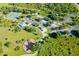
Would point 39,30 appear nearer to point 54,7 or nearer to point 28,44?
point 28,44

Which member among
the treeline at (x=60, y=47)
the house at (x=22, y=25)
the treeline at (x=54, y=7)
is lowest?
the treeline at (x=60, y=47)

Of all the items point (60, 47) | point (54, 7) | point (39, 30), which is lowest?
point (60, 47)

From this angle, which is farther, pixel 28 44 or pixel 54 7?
pixel 54 7

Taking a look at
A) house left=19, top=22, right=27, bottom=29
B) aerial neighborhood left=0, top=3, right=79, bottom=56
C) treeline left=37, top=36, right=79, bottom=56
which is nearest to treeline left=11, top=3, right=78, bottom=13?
aerial neighborhood left=0, top=3, right=79, bottom=56

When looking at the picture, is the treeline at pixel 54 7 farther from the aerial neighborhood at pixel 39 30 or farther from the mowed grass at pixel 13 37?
the mowed grass at pixel 13 37

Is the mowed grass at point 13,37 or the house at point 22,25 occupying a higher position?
the house at point 22,25

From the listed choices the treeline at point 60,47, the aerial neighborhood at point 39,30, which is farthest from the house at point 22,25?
the treeline at point 60,47

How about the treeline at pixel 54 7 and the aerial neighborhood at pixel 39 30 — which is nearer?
the aerial neighborhood at pixel 39 30

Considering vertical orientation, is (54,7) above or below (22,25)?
above

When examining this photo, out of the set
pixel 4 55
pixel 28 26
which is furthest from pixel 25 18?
pixel 4 55

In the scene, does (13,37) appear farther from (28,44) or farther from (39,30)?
(39,30)

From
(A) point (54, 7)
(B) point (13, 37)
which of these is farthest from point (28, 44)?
(A) point (54, 7)

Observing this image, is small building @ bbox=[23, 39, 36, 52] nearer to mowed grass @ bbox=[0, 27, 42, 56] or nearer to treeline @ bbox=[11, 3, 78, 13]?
mowed grass @ bbox=[0, 27, 42, 56]
